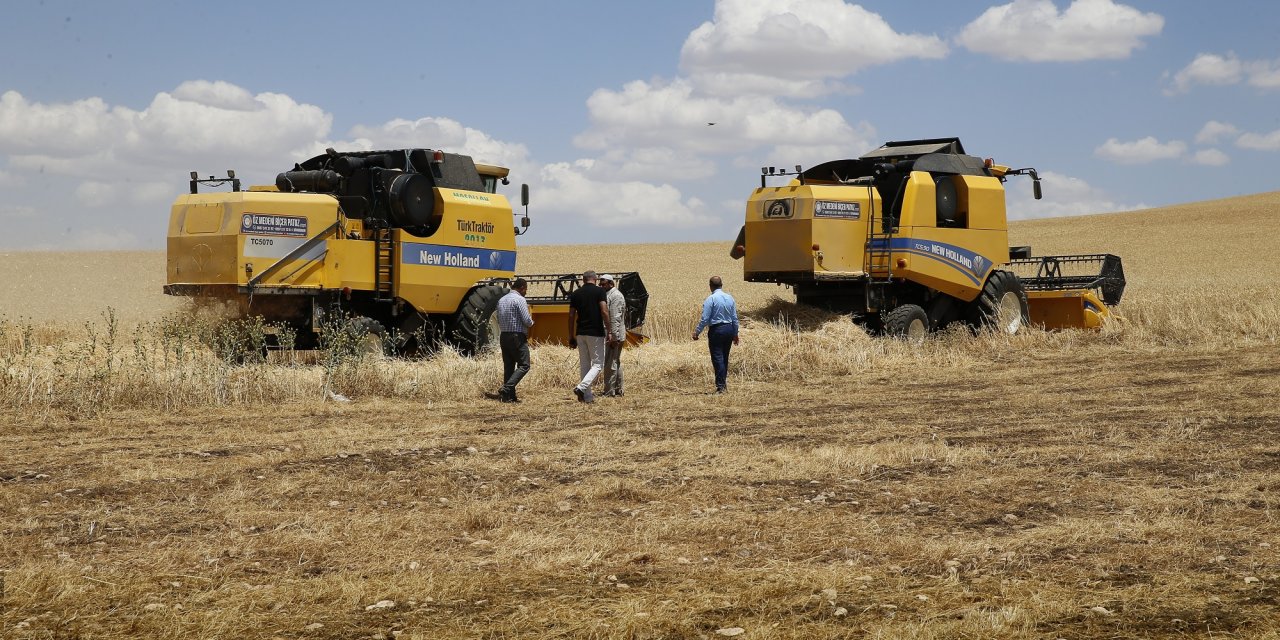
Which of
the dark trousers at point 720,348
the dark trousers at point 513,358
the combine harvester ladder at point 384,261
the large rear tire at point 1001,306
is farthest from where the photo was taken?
the large rear tire at point 1001,306

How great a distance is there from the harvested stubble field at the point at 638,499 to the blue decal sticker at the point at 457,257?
77.7 inches

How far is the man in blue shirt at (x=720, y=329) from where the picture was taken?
14.1 meters

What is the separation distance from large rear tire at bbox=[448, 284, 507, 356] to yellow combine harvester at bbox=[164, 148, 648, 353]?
0.06 ft

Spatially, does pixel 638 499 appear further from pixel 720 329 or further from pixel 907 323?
pixel 907 323

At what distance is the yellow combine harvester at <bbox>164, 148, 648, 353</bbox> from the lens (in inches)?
568

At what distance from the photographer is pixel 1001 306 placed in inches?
776

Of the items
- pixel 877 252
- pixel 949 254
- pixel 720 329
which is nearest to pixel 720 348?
pixel 720 329

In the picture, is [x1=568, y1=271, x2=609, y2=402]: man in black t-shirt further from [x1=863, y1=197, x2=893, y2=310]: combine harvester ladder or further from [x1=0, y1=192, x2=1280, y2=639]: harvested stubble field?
[x1=863, y1=197, x2=893, y2=310]: combine harvester ladder

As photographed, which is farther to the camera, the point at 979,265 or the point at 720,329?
the point at 979,265

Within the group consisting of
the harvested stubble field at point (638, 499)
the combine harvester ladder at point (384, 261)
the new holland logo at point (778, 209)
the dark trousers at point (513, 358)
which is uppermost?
the new holland logo at point (778, 209)

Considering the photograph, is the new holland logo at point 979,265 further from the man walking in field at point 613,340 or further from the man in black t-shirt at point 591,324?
the man in black t-shirt at point 591,324

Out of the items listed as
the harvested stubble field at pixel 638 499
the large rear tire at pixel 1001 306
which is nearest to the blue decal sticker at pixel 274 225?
the harvested stubble field at pixel 638 499

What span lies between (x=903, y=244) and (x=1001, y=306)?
8.46ft

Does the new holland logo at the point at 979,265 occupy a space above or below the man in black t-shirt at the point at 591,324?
above
